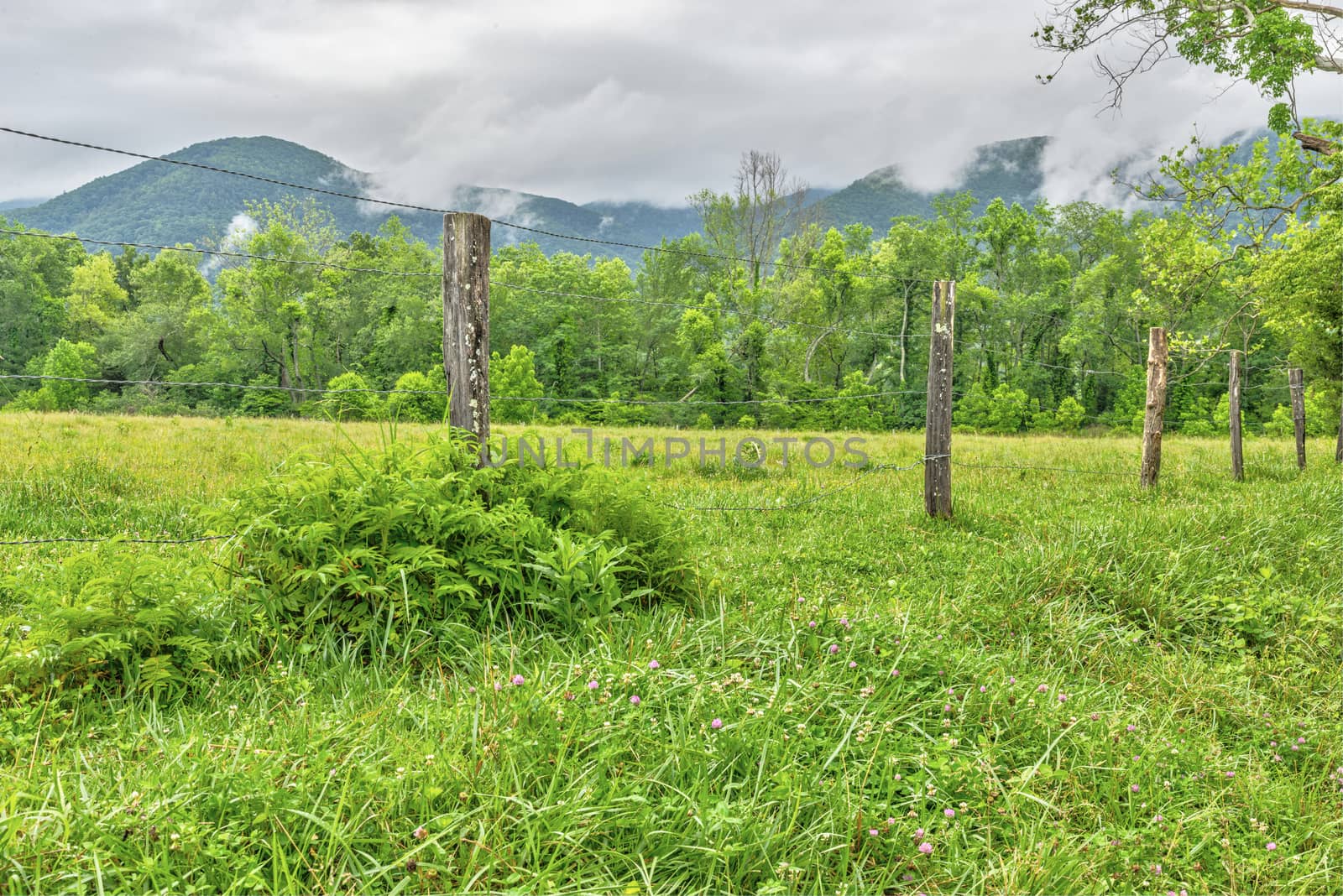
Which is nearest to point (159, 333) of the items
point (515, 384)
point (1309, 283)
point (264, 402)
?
point (264, 402)

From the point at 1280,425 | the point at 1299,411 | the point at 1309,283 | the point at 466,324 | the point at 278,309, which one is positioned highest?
the point at 278,309

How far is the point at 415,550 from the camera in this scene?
3.85 meters

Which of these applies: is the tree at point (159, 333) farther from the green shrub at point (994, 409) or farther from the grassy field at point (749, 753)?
the grassy field at point (749, 753)

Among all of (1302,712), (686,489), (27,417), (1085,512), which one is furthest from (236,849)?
(27,417)

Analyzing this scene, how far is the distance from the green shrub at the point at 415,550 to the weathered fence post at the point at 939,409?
4651 mm

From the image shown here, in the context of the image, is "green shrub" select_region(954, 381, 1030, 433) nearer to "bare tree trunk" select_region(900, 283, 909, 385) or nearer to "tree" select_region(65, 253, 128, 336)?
"bare tree trunk" select_region(900, 283, 909, 385)

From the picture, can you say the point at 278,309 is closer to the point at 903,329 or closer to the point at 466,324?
the point at 903,329

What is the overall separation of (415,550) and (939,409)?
6.44 m

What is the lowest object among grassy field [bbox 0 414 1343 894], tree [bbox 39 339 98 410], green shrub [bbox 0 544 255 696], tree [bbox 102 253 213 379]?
grassy field [bbox 0 414 1343 894]

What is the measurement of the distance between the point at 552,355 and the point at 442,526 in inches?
1551

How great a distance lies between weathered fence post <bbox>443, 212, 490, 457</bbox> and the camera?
16.1 ft

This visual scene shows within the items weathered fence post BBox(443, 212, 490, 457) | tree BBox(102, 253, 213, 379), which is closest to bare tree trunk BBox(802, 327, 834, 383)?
weathered fence post BBox(443, 212, 490, 457)

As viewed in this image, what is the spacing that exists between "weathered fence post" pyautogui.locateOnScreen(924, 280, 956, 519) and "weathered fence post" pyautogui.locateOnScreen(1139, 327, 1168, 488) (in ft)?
11.4

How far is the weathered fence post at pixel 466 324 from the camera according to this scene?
490 centimetres
